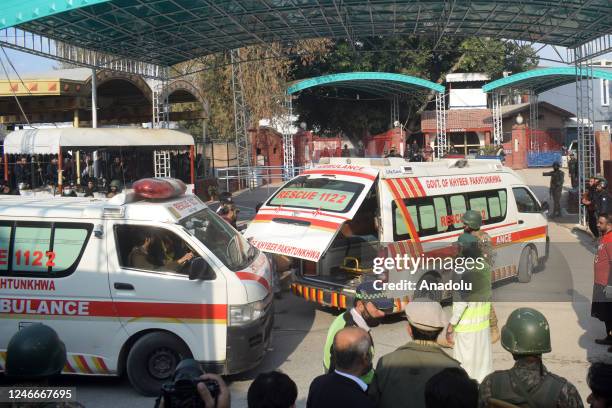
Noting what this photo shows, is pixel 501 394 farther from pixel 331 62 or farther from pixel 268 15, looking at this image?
pixel 331 62

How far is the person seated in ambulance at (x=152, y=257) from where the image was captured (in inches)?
274

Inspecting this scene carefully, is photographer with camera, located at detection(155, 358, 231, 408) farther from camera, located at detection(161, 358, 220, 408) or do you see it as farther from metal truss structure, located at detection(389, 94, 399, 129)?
metal truss structure, located at detection(389, 94, 399, 129)

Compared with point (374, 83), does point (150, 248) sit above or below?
below

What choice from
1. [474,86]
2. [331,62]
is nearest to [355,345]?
[331,62]

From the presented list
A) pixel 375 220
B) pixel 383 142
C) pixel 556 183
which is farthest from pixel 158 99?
pixel 383 142

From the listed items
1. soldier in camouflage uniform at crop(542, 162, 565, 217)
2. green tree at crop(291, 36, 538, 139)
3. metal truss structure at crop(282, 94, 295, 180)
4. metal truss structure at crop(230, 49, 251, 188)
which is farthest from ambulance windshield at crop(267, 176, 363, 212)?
green tree at crop(291, 36, 538, 139)

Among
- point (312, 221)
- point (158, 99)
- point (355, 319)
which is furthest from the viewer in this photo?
point (158, 99)

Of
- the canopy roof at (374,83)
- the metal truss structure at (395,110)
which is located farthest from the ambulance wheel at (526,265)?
the metal truss structure at (395,110)

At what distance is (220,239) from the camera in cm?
769

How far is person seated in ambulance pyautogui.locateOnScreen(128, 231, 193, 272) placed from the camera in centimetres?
696

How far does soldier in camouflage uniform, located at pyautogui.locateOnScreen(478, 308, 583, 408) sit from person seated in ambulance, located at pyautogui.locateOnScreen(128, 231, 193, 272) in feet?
13.0

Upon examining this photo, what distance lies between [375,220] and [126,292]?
4.20m

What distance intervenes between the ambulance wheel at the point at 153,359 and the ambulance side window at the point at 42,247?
1.09 metres

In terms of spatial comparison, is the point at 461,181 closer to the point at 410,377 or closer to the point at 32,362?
the point at 410,377
